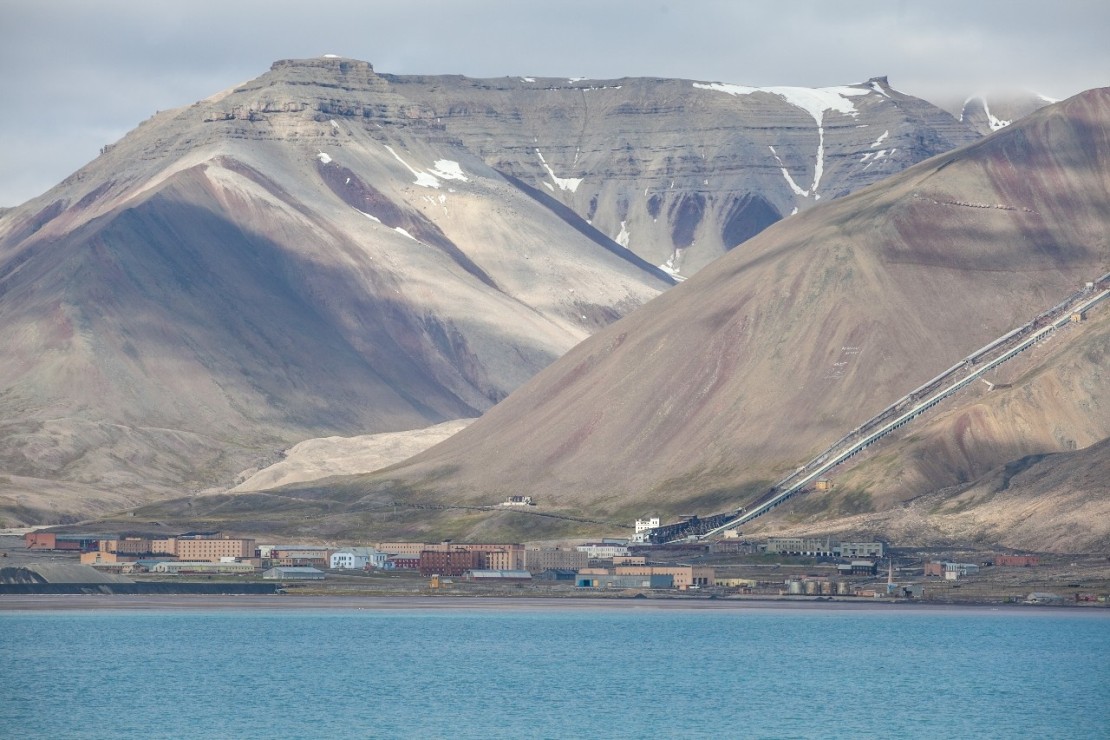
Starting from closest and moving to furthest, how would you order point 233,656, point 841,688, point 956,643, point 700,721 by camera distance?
1. point 700,721
2. point 841,688
3. point 233,656
4. point 956,643

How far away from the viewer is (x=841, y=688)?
13888 centimetres

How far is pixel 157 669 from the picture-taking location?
474 feet

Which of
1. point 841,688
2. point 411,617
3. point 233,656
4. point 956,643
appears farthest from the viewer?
point 411,617

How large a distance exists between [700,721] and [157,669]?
39567 millimetres

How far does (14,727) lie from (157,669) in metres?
31.3

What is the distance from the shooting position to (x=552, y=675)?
144 meters

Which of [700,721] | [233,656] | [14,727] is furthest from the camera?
[233,656]

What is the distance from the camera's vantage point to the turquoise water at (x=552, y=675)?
119m

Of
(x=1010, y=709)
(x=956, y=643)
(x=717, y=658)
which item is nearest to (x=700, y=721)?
(x=1010, y=709)

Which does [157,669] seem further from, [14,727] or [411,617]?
[411,617]

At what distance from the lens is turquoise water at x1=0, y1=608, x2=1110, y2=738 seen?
391 ft

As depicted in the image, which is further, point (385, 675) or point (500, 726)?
point (385, 675)

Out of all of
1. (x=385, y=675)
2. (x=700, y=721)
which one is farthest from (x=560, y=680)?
(x=700, y=721)

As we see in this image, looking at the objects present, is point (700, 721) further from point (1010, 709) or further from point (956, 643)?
point (956, 643)
